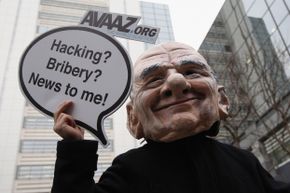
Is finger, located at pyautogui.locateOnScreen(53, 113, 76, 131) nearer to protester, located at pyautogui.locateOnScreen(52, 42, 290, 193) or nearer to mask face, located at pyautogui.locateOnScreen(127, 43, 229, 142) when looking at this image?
protester, located at pyautogui.locateOnScreen(52, 42, 290, 193)

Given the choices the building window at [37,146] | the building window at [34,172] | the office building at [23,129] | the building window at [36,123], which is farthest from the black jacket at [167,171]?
the building window at [36,123]

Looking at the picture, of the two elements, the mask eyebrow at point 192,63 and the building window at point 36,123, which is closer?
the mask eyebrow at point 192,63

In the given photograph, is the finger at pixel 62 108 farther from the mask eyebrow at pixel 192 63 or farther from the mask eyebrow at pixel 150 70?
the mask eyebrow at pixel 192 63

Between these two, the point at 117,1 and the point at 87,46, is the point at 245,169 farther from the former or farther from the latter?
the point at 117,1

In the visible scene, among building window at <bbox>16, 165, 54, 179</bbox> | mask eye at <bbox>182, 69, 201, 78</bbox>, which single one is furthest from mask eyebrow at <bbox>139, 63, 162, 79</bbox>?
building window at <bbox>16, 165, 54, 179</bbox>

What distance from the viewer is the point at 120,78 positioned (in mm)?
1405

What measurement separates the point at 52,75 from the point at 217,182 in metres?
0.87

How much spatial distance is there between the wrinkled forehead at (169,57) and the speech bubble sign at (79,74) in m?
0.10

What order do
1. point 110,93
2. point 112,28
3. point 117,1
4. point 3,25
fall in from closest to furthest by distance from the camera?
point 110,93 < point 112,28 < point 3,25 < point 117,1

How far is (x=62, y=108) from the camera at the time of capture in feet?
4.15

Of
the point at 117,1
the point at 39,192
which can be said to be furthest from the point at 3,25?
the point at 39,192

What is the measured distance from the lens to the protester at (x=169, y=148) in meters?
1.09

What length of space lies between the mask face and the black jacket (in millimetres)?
72

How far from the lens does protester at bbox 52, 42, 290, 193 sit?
1.09 meters
